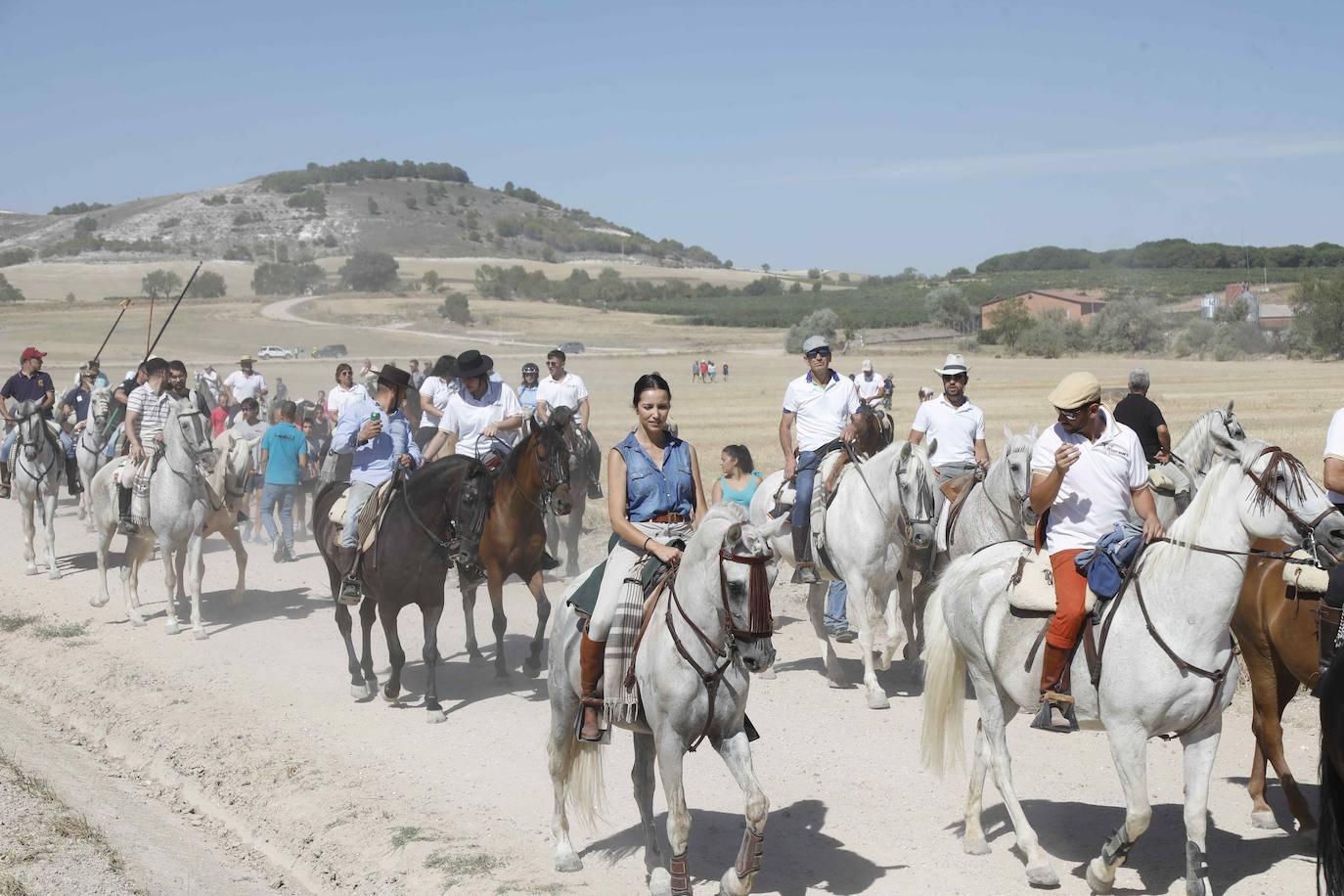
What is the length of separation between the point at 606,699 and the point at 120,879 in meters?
2.90

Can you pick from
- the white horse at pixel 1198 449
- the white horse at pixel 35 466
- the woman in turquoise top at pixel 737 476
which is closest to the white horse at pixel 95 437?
the white horse at pixel 35 466

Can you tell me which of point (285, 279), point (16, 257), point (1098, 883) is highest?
point (16, 257)

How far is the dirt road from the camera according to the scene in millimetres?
7234

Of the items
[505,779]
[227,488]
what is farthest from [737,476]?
[227,488]

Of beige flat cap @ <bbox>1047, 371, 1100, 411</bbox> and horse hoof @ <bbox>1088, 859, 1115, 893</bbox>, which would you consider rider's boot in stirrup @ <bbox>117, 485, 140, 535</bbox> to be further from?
horse hoof @ <bbox>1088, 859, 1115, 893</bbox>

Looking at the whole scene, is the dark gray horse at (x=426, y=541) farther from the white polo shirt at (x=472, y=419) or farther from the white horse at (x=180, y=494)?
the white horse at (x=180, y=494)

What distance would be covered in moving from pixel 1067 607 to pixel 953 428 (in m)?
5.51

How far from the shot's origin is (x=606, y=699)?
6777 millimetres

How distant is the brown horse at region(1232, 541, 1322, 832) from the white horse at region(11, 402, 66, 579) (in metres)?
15.0

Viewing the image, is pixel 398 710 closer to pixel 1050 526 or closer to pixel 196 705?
pixel 196 705

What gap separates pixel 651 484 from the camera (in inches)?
274

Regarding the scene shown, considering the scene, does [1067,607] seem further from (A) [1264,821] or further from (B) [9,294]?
(B) [9,294]

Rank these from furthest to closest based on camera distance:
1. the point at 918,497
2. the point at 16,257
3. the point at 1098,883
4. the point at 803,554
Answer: the point at 16,257 → the point at 803,554 → the point at 918,497 → the point at 1098,883

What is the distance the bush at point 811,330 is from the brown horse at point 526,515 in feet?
231
